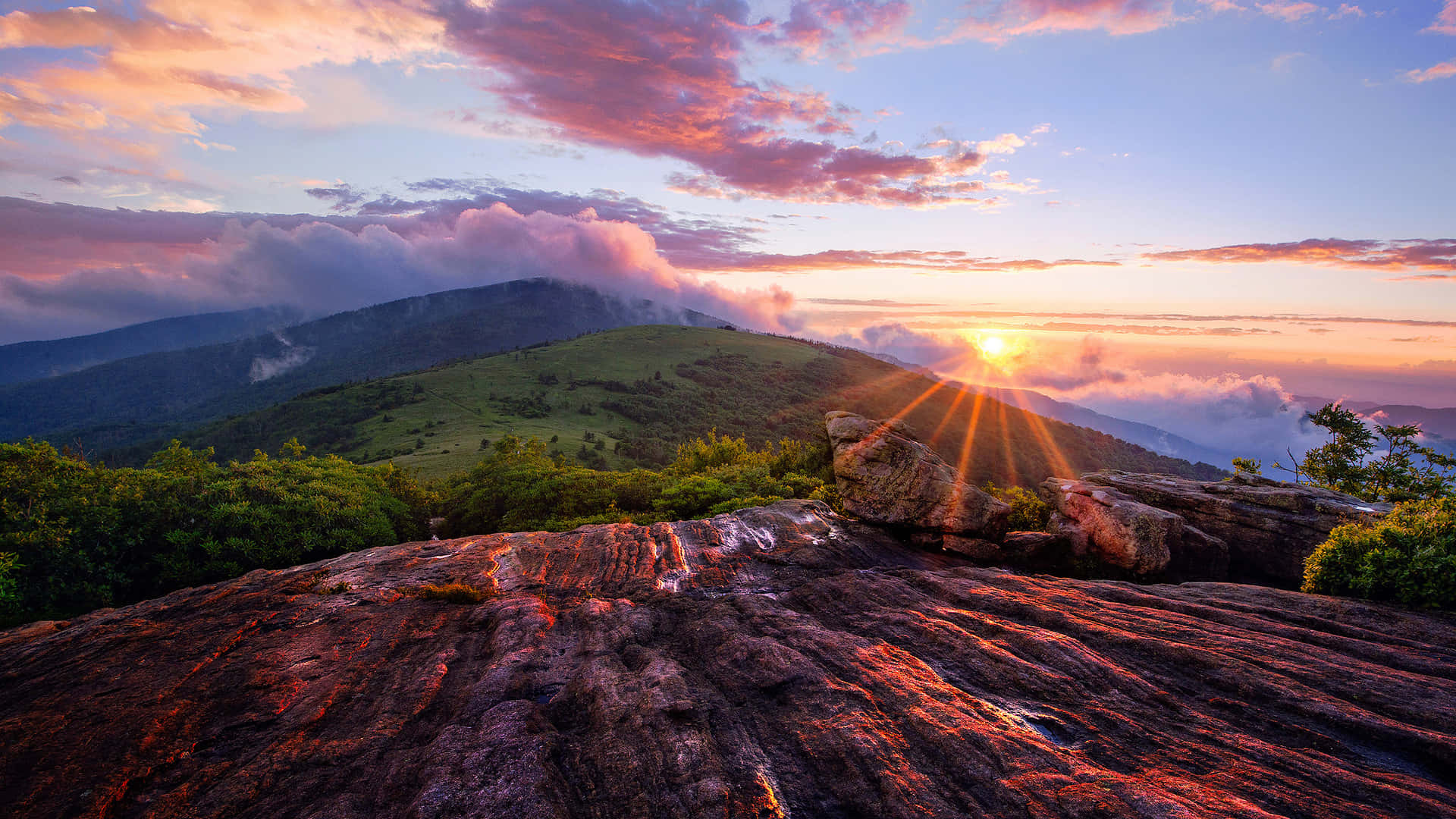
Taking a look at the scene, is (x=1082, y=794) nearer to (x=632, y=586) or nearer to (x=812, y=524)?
(x=632, y=586)

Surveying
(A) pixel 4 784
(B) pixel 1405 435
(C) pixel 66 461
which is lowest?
(B) pixel 1405 435

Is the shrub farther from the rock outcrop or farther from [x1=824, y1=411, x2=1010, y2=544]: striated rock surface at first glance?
the rock outcrop

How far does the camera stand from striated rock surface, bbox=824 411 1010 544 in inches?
893

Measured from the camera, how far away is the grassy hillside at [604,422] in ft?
400

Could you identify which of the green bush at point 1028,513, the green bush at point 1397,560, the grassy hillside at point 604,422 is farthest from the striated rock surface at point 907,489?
the grassy hillside at point 604,422

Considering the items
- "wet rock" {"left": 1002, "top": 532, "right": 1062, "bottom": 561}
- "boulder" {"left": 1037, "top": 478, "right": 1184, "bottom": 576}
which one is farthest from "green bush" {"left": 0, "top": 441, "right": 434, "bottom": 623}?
"boulder" {"left": 1037, "top": 478, "right": 1184, "bottom": 576}

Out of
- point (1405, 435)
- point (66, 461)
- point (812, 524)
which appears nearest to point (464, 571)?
point (812, 524)

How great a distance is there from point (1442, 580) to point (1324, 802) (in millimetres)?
11621

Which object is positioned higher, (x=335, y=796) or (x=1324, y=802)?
(x=335, y=796)

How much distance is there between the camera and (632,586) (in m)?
18.3

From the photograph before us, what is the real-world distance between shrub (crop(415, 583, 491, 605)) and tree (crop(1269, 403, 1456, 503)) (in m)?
41.1

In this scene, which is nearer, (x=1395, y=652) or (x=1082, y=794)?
(x=1082, y=794)

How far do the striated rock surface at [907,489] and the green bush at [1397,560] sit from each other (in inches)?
368

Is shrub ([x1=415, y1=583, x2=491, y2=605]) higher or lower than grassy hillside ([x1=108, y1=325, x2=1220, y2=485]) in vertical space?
higher
